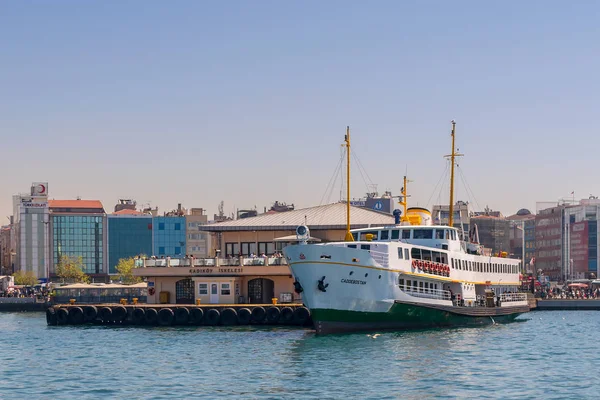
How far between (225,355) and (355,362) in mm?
8174

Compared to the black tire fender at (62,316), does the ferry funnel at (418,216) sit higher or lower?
higher

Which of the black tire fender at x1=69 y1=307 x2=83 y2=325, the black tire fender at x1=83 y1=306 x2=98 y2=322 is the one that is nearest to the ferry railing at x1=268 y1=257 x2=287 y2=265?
the black tire fender at x1=83 y1=306 x2=98 y2=322

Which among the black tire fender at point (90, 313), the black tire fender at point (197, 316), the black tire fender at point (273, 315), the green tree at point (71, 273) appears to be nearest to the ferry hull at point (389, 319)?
the black tire fender at point (273, 315)

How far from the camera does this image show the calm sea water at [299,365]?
41156mm

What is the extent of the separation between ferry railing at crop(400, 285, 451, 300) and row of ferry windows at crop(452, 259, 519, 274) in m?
2.22

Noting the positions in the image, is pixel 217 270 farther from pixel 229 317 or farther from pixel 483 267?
pixel 483 267

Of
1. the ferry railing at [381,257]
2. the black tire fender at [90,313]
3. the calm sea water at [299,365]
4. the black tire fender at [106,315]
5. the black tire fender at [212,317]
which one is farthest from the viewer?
the black tire fender at [90,313]

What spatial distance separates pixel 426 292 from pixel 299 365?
20578 mm

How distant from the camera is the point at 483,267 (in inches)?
3078

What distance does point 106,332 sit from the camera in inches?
2874

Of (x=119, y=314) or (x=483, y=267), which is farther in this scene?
(x=119, y=314)

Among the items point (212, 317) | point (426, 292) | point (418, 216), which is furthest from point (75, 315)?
point (426, 292)

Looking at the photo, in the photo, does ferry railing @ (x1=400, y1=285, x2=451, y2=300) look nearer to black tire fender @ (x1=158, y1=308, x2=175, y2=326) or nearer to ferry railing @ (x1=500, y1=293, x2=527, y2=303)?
ferry railing @ (x1=500, y1=293, x2=527, y2=303)

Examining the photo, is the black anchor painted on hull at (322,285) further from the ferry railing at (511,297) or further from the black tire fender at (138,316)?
the ferry railing at (511,297)
